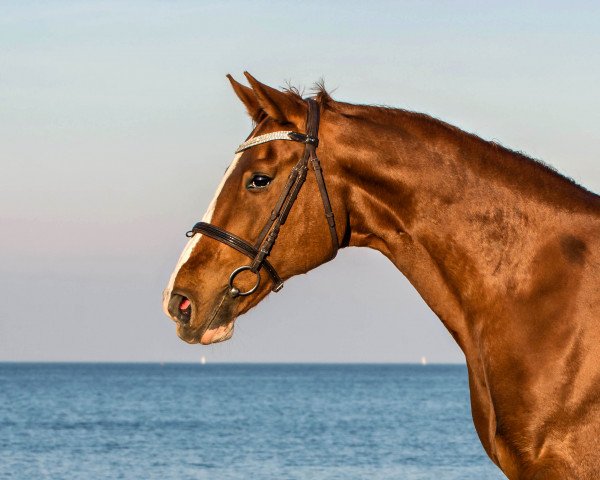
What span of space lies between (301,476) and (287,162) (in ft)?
118

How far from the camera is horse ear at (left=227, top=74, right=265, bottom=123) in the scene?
589 cm

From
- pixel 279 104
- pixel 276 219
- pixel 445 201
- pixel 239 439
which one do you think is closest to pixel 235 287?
pixel 276 219

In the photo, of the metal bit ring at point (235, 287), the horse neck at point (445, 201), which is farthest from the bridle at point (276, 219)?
the horse neck at point (445, 201)

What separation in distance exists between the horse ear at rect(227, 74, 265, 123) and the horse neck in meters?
0.42

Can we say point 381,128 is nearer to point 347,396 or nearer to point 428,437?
point 428,437

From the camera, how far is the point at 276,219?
5602 millimetres

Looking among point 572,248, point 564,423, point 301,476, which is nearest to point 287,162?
point 572,248

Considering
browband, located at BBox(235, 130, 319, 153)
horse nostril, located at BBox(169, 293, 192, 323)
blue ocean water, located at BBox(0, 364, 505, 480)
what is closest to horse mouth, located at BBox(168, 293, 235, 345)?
horse nostril, located at BBox(169, 293, 192, 323)

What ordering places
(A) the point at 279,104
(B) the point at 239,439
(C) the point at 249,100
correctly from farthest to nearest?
(B) the point at 239,439 < (C) the point at 249,100 < (A) the point at 279,104

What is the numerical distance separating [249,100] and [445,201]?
1146 millimetres

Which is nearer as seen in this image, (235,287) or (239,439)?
(235,287)

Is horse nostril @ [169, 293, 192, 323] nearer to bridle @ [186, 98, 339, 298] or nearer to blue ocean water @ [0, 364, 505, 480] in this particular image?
bridle @ [186, 98, 339, 298]

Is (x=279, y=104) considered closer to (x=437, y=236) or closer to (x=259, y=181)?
(x=259, y=181)

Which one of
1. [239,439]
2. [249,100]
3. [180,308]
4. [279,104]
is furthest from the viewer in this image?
[239,439]
